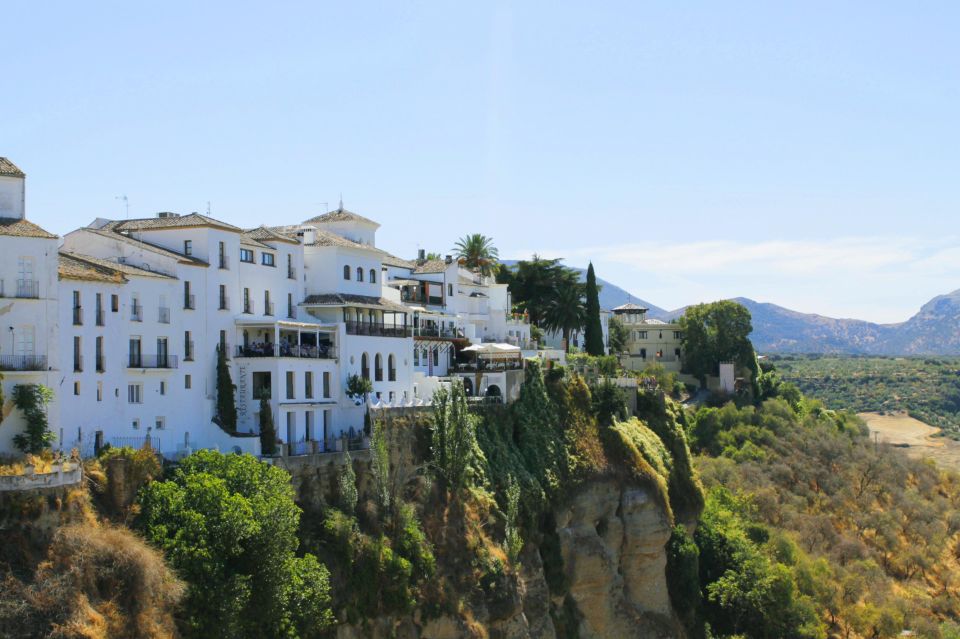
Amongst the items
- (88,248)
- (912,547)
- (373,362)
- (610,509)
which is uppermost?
(88,248)

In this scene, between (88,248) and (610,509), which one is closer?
(88,248)

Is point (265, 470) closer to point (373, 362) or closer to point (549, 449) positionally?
point (373, 362)

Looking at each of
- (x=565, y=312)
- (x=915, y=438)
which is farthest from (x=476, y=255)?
(x=915, y=438)

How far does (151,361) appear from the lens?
Answer: 169 ft

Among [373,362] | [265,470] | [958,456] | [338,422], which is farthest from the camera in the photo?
[958,456]

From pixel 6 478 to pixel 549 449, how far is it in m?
31.2

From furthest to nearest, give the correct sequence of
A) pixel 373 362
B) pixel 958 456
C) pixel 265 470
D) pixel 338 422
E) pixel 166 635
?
pixel 958 456 < pixel 373 362 < pixel 338 422 < pixel 265 470 < pixel 166 635

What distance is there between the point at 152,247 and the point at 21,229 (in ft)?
30.5

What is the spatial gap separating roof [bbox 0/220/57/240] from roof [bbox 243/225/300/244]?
15.4 meters

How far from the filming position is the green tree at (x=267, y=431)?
53.0 meters

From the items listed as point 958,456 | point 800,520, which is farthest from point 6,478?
point 958,456

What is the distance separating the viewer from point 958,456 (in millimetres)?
156000

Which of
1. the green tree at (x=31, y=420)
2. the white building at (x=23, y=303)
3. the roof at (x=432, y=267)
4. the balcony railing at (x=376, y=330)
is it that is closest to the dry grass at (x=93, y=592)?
the green tree at (x=31, y=420)

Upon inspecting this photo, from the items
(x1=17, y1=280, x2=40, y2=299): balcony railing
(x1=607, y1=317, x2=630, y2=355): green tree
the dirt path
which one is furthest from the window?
the dirt path
